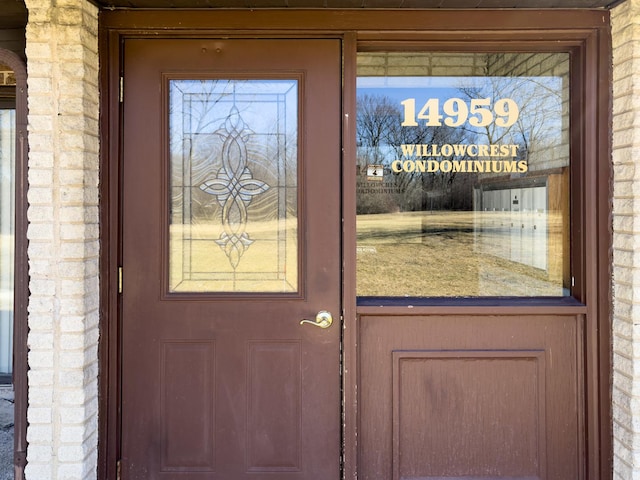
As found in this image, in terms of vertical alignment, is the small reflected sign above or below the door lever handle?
above

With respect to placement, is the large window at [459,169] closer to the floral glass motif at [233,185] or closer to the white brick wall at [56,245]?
the floral glass motif at [233,185]

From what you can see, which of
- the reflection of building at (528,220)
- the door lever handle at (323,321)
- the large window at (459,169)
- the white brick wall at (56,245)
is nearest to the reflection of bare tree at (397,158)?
the large window at (459,169)

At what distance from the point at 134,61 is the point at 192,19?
40 centimetres

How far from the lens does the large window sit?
9.51ft

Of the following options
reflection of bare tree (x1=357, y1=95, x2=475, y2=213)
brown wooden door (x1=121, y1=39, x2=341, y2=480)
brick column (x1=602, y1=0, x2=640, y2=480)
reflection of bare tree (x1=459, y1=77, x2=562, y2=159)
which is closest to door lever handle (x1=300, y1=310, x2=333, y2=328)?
brown wooden door (x1=121, y1=39, x2=341, y2=480)

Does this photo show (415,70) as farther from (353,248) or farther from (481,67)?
(353,248)

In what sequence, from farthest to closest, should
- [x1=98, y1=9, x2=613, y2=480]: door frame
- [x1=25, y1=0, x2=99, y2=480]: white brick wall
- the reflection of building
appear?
the reflection of building, [x1=98, y1=9, x2=613, y2=480]: door frame, [x1=25, y1=0, x2=99, y2=480]: white brick wall

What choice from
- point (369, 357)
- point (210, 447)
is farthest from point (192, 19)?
point (210, 447)

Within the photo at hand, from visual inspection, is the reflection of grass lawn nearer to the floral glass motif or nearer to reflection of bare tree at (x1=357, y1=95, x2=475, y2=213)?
reflection of bare tree at (x1=357, y1=95, x2=475, y2=213)

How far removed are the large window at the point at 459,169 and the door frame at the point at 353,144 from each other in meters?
0.21

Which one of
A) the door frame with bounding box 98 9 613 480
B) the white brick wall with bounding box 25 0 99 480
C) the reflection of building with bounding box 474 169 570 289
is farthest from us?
the reflection of building with bounding box 474 169 570 289

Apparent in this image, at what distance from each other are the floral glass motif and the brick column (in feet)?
5.61

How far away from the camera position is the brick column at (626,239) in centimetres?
242

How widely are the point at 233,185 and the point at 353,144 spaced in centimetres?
71
